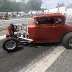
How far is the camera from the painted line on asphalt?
8.55m

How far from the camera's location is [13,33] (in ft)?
42.0

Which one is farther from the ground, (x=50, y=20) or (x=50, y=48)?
(x=50, y=20)

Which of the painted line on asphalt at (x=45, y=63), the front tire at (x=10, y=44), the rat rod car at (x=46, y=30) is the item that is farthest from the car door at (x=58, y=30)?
the front tire at (x=10, y=44)

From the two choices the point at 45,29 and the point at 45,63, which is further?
the point at 45,29

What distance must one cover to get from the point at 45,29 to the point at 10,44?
2.01 m

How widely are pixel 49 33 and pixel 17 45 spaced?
6.02 ft

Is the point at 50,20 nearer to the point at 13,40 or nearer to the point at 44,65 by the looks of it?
the point at 13,40

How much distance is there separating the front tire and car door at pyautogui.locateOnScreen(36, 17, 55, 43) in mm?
1402

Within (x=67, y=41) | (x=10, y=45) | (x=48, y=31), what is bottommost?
(x=10, y=45)

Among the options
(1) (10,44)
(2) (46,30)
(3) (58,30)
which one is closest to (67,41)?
(3) (58,30)

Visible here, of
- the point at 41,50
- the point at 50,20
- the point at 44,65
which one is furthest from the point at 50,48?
the point at 44,65

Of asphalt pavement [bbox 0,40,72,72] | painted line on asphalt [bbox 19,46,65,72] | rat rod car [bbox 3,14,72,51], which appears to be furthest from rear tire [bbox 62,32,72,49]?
painted line on asphalt [bbox 19,46,65,72]

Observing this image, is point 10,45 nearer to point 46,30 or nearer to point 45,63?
point 46,30

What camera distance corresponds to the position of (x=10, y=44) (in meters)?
11.9
